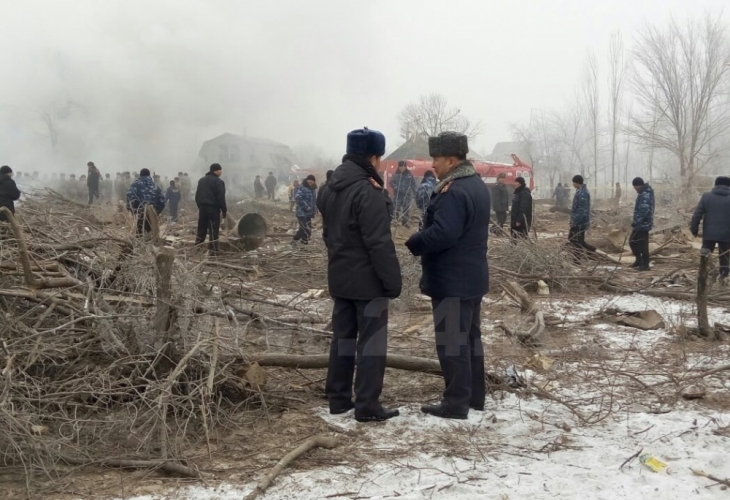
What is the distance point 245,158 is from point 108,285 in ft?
129

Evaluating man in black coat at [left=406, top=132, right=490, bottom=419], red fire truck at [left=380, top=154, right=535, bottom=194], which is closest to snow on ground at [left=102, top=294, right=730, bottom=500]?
man in black coat at [left=406, top=132, right=490, bottom=419]

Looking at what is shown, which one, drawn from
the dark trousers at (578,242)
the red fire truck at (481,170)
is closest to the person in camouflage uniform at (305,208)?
the dark trousers at (578,242)

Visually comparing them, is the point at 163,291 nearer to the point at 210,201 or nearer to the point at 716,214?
the point at 210,201

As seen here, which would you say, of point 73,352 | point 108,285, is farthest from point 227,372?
point 108,285

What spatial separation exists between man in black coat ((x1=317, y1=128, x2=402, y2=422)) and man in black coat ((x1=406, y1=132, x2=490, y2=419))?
237mm

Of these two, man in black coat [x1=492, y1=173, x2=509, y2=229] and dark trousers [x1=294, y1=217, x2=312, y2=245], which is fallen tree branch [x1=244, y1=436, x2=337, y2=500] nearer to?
dark trousers [x1=294, y1=217, x2=312, y2=245]

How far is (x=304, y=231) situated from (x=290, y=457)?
8059 millimetres

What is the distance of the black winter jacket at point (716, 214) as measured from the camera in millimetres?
7566

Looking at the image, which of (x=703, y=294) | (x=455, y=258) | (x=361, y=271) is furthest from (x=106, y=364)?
(x=703, y=294)

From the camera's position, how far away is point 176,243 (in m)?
9.31

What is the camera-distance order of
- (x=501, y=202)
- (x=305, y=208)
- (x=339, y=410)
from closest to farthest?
(x=339, y=410) < (x=305, y=208) < (x=501, y=202)

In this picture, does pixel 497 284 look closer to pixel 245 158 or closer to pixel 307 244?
pixel 307 244

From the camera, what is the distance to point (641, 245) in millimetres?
8945

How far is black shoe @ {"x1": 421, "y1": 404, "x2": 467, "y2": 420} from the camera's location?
3.47 metres
